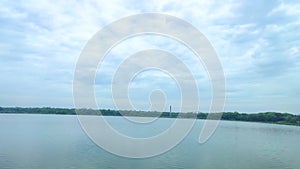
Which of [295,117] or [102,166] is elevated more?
[295,117]

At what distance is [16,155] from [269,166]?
12.8 metres

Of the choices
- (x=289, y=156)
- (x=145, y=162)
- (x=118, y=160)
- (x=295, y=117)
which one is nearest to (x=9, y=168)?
(x=118, y=160)

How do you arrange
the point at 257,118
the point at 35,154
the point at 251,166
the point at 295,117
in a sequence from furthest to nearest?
the point at 257,118, the point at 295,117, the point at 35,154, the point at 251,166

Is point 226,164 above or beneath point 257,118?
beneath

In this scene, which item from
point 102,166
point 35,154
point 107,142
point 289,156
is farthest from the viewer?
point 107,142

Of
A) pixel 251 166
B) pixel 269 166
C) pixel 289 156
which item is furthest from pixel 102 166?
pixel 289 156

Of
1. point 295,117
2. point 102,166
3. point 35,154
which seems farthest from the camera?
point 295,117

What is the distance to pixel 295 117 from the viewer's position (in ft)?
204

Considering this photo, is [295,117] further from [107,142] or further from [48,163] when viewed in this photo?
[48,163]

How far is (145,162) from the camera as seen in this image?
15000mm

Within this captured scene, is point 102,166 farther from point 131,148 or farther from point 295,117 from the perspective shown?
point 295,117

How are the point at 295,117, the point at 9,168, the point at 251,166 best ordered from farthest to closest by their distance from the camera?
the point at 295,117 < the point at 251,166 < the point at 9,168

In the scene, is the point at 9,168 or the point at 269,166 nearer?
the point at 9,168

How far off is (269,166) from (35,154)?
12.0 m
